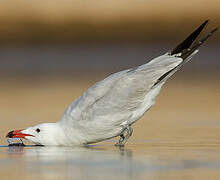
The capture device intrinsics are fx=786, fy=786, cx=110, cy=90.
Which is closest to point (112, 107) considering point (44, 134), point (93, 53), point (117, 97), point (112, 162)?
point (117, 97)

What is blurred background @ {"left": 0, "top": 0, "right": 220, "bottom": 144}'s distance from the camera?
13977 mm

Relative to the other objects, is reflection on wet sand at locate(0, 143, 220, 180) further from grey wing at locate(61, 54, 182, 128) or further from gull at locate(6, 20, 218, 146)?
grey wing at locate(61, 54, 182, 128)

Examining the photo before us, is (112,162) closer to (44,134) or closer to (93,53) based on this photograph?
(44,134)

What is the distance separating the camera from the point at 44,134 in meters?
9.98

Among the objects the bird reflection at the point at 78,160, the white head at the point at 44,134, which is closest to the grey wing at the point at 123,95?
the white head at the point at 44,134

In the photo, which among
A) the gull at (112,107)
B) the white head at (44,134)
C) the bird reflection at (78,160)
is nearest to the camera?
the bird reflection at (78,160)

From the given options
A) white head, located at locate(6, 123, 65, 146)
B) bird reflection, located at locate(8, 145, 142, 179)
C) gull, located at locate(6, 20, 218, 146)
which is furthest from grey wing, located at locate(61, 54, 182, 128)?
bird reflection, located at locate(8, 145, 142, 179)

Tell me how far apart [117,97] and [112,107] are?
0.16m

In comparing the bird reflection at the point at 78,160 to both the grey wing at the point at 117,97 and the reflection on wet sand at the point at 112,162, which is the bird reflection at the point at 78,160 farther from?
the grey wing at the point at 117,97

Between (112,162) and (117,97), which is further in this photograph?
(117,97)

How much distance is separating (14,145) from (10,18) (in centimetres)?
1996

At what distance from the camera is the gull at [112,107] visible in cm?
973

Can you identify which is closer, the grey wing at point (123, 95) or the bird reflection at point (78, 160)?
the bird reflection at point (78, 160)

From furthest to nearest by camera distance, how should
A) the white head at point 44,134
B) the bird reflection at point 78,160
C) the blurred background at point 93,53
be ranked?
1. the blurred background at point 93,53
2. the white head at point 44,134
3. the bird reflection at point 78,160
